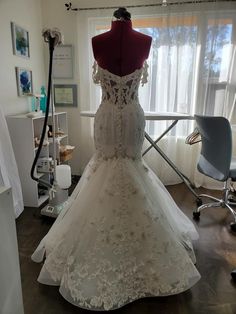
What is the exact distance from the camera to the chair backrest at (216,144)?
6.31 feet

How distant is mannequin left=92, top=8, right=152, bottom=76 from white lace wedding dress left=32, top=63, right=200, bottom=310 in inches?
1.9

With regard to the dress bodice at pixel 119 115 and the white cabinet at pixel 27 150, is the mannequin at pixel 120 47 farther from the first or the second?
the white cabinet at pixel 27 150

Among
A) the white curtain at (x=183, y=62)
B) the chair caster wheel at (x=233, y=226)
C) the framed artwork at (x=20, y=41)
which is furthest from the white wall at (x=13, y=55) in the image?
the chair caster wheel at (x=233, y=226)

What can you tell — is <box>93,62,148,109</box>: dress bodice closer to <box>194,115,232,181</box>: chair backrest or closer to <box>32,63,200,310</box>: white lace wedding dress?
<box>32,63,200,310</box>: white lace wedding dress

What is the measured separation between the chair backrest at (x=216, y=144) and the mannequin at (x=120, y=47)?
3.07 ft

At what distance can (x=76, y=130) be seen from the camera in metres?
3.33

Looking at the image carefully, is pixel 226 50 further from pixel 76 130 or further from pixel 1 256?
pixel 1 256

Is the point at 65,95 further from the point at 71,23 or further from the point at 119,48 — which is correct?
the point at 119,48

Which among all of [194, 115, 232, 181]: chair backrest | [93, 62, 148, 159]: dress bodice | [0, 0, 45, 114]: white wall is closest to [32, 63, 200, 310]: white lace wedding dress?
[93, 62, 148, 159]: dress bodice

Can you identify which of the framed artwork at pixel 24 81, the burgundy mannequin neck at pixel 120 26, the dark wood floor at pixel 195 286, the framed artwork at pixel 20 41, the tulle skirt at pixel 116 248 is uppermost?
the framed artwork at pixel 20 41

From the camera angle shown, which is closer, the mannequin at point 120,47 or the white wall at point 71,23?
the mannequin at point 120,47

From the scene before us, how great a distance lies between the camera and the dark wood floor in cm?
133

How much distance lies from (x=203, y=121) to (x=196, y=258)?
1107mm

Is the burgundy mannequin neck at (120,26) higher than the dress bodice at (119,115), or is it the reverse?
the burgundy mannequin neck at (120,26)
